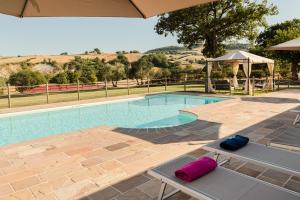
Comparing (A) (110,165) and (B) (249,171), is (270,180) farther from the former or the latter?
(A) (110,165)

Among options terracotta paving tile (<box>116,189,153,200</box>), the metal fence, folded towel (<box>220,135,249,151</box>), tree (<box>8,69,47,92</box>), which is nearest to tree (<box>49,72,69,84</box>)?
tree (<box>8,69,47,92</box>)

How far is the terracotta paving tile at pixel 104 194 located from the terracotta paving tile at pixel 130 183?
87 millimetres

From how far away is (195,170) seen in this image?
7.64 feet

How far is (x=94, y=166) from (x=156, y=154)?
103 cm

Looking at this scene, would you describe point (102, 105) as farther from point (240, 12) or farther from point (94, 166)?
point (240, 12)

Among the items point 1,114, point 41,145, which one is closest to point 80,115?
point 1,114

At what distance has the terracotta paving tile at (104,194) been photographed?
2840 millimetres

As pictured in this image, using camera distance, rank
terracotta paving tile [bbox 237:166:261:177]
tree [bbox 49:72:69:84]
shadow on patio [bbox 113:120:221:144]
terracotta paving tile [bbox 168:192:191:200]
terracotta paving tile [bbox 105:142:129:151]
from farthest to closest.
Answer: tree [bbox 49:72:69:84] → shadow on patio [bbox 113:120:221:144] → terracotta paving tile [bbox 105:142:129:151] → terracotta paving tile [bbox 237:166:261:177] → terracotta paving tile [bbox 168:192:191:200]

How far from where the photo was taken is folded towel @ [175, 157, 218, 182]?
2.27 meters

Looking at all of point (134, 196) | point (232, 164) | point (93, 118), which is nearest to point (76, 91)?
point (93, 118)

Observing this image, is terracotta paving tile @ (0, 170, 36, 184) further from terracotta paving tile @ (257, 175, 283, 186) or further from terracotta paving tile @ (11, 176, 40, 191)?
terracotta paving tile @ (257, 175, 283, 186)

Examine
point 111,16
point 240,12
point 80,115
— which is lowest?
point 80,115

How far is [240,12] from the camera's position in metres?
18.7

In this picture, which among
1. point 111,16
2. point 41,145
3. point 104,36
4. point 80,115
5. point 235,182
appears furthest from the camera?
point 104,36
